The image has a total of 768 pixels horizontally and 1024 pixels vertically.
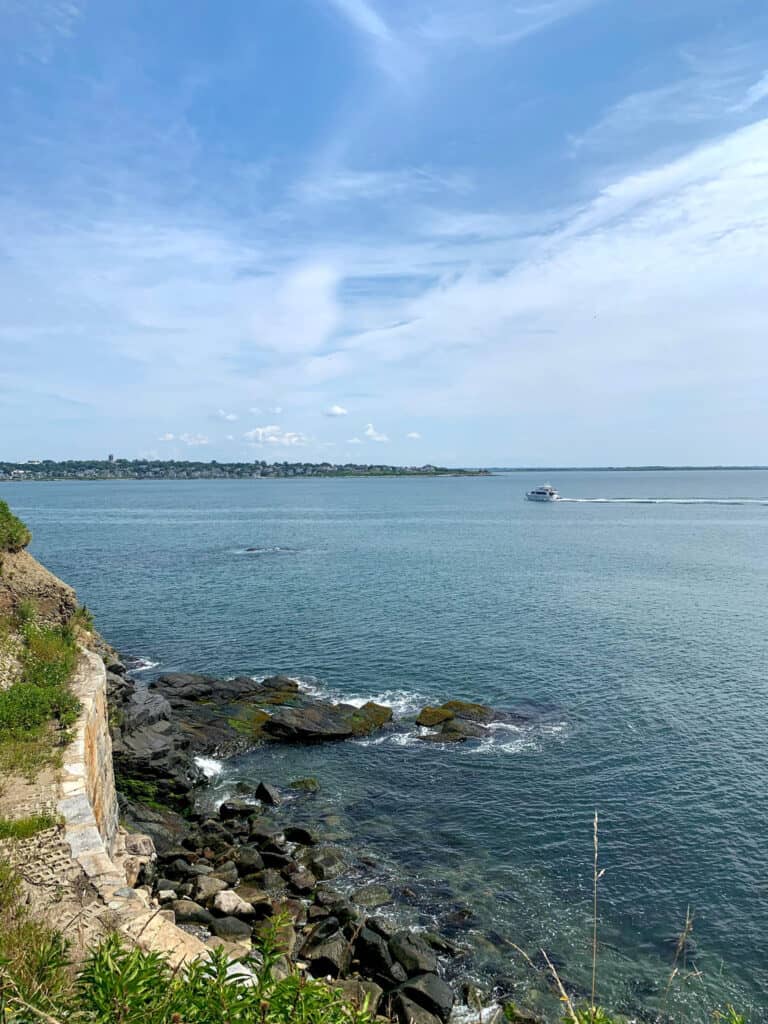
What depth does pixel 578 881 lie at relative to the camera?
63.2 feet

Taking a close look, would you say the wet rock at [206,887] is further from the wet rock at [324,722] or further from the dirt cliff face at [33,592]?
the wet rock at [324,722]

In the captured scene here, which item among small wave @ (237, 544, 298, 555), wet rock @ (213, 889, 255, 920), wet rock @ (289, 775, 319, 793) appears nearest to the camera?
wet rock @ (213, 889, 255, 920)

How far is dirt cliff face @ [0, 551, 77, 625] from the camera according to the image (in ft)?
80.0

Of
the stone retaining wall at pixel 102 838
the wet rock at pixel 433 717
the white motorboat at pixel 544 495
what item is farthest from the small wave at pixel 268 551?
the white motorboat at pixel 544 495

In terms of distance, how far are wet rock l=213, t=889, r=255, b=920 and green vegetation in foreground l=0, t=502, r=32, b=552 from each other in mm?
16748

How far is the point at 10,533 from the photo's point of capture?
88.8ft

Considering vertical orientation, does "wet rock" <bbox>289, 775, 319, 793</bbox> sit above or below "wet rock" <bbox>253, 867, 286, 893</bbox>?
below

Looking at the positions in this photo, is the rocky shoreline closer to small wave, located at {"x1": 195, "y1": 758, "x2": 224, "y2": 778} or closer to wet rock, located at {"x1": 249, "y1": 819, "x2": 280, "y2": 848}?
wet rock, located at {"x1": 249, "y1": 819, "x2": 280, "y2": 848}

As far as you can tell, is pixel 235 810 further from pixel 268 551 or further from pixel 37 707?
pixel 268 551

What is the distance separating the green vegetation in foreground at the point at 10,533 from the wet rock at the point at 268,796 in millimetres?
13488

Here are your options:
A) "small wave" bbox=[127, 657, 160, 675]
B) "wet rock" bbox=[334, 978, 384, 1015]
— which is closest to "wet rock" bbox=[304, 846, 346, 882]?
"wet rock" bbox=[334, 978, 384, 1015]

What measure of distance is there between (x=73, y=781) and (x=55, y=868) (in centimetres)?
301

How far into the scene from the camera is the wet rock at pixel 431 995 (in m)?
14.3

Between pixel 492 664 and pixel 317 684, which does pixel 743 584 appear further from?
pixel 317 684
